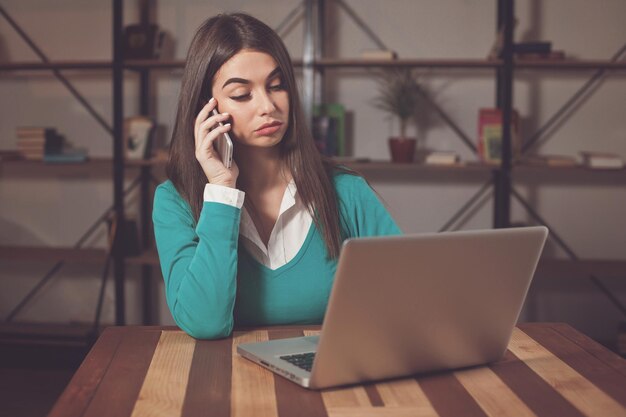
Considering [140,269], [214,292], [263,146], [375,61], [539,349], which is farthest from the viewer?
[140,269]

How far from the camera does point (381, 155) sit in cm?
384

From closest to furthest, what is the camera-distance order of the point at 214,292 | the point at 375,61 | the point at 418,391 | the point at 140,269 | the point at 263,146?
the point at 418,391
the point at 214,292
the point at 263,146
the point at 375,61
the point at 140,269

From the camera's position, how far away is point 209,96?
69.0 inches

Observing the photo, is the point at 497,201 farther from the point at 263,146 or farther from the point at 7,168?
the point at 7,168

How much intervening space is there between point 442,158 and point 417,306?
247 centimetres

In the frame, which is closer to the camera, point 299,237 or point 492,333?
point 492,333

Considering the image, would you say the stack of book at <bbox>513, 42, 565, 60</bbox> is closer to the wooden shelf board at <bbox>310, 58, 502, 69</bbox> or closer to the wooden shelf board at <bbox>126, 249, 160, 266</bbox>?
the wooden shelf board at <bbox>310, 58, 502, 69</bbox>

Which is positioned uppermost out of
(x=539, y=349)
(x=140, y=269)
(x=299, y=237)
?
(x=299, y=237)

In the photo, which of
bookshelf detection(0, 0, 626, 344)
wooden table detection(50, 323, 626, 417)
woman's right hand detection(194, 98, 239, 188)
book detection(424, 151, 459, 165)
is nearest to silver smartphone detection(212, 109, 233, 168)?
woman's right hand detection(194, 98, 239, 188)

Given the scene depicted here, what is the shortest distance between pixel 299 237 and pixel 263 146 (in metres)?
0.21

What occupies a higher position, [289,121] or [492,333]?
[289,121]

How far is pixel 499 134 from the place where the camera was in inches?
137

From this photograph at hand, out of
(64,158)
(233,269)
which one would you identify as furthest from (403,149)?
(233,269)

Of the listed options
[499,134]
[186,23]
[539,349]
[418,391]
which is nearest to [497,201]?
[499,134]
